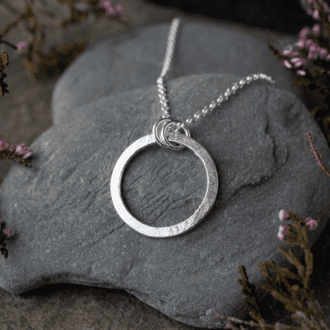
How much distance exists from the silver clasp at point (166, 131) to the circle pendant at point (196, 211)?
24 millimetres

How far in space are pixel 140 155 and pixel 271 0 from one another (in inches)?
90.5

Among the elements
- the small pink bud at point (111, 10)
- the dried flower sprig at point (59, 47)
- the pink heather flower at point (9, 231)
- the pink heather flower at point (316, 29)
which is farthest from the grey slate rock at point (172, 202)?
the small pink bud at point (111, 10)

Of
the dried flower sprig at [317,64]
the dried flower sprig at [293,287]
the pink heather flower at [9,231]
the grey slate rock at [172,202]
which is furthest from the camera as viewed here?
the dried flower sprig at [317,64]

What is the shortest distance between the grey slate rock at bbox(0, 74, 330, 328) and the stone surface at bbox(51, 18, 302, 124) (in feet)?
2.39

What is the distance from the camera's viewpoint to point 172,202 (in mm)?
1768

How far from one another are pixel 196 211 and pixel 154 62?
1563 millimetres

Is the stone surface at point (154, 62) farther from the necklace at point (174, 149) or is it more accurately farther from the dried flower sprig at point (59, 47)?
the necklace at point (174, 149)

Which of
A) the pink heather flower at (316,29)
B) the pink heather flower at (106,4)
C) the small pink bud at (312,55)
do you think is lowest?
the pink heather flower at (106,4)

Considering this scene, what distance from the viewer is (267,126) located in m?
1.90

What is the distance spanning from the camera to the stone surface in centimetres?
265

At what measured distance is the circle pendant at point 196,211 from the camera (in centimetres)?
168

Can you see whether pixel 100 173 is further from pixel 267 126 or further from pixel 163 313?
pixel 267 126

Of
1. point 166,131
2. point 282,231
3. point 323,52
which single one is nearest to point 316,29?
point 323,52

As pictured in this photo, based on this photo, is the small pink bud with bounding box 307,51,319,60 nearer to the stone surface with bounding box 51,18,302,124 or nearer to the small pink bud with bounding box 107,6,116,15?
the stone surface with bounding box 51,18,302,124
